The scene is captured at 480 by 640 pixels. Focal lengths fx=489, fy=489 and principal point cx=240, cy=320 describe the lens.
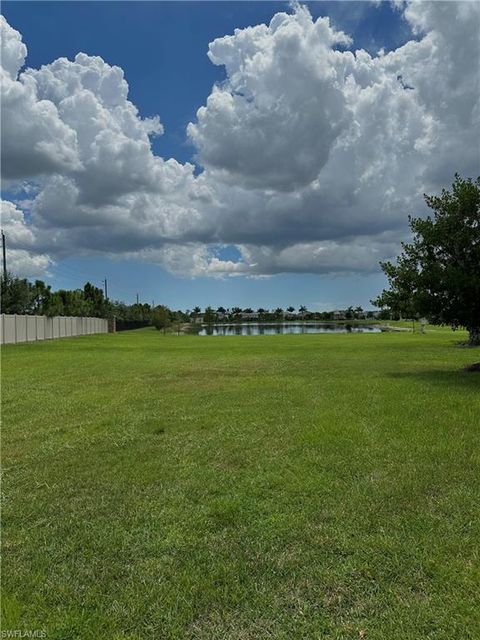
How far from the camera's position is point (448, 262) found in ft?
45.3

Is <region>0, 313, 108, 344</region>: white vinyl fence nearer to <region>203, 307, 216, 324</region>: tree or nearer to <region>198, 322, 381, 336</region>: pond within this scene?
<region>198, 322, 381, 336</region>: pond

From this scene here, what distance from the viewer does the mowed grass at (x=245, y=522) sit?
9.18 feet

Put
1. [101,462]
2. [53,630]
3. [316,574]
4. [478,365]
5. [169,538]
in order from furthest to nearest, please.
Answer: [478,365], [101,462], [169,538], [316,574], [53,630]

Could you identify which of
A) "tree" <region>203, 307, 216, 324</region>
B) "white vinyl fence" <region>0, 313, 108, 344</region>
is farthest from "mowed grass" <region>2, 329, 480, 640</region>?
"tree" <region>203, 307, 216, 324</region>

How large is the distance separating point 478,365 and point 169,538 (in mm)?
12844

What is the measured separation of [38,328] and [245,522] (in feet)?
121

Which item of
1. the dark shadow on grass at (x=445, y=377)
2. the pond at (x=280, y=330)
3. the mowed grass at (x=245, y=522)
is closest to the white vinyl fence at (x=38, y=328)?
the pond at (x=280, y=330)

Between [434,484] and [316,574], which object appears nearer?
[316,574]

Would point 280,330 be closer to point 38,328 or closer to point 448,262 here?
point 38,328

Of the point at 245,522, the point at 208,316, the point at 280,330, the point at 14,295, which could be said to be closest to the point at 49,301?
the point at 14,295

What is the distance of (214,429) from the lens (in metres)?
7.22

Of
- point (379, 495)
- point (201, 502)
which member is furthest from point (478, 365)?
point (201, 502)

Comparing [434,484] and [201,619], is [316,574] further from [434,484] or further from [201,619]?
[434,484]

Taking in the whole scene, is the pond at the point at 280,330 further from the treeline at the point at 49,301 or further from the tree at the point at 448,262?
the tree at the point at 448,262
